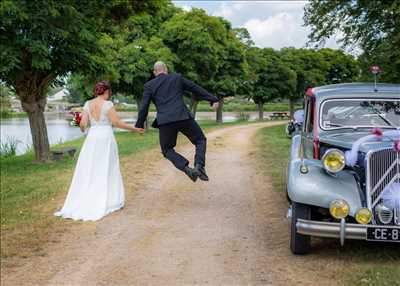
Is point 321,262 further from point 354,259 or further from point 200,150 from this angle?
point 200,150

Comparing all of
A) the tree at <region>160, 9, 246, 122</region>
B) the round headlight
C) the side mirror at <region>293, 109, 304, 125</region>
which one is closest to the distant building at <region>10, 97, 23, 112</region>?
the tree at <region>160, 9, 246, 122</region>

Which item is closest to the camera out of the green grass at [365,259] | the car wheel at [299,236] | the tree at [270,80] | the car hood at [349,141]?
the green grass at [365,259]

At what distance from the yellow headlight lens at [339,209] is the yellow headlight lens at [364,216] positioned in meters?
0.12

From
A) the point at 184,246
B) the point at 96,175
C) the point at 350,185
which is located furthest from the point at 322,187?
the point at 96,175

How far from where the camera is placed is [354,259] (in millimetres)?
6078

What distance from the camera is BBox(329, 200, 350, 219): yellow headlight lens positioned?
18.8 feet

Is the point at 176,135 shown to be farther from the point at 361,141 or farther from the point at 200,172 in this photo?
the point at 361,141

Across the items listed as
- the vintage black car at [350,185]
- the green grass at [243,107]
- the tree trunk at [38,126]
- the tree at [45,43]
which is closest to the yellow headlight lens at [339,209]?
the vintage black car at [350,185]

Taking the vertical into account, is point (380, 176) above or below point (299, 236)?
above

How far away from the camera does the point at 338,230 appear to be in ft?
18.3

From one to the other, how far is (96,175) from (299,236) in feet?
12.4

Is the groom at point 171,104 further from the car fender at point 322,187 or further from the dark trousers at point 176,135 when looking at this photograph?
the car fender at point 322,187

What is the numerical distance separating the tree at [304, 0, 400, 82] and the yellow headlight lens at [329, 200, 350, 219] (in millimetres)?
9655

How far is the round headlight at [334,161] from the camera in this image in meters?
5.94
